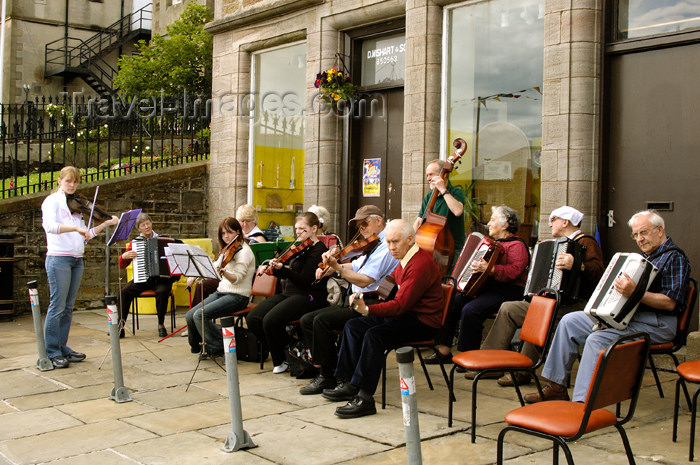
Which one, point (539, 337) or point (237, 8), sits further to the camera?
point (237, 8)

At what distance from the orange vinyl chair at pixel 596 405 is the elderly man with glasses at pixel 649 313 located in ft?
4.44

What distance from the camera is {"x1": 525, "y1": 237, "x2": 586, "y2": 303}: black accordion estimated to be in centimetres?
605

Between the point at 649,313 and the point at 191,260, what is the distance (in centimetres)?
425

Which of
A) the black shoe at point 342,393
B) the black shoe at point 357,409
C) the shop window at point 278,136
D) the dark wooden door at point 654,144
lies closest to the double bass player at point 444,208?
the dark wooden door at point 654,144

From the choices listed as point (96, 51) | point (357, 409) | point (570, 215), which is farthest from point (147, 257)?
point (96, 51)

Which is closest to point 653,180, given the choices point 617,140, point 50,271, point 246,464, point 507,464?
point 617,140

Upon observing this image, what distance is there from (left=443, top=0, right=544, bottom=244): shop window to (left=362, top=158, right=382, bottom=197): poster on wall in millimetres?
1502

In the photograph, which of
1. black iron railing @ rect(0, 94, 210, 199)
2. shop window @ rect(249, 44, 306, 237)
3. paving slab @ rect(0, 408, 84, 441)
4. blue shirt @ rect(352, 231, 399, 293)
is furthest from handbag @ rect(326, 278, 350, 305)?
black iron railing @ rect(0, 94, 210, 199)

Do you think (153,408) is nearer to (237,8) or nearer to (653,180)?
(653,180)

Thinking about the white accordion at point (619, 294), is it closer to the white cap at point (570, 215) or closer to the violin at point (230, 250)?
the white cap at point (570, 215)

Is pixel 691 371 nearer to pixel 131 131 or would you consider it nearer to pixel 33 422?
pixel 33 422

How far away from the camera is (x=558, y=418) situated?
3572mm

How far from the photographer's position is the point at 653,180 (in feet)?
24.7

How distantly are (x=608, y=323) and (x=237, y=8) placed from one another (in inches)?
375
